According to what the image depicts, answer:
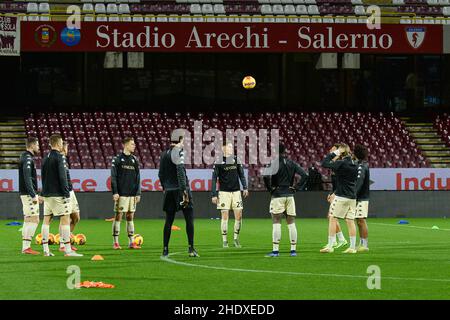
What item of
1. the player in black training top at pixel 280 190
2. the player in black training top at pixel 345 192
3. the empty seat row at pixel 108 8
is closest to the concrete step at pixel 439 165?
the empty seat row at pixel 108 8

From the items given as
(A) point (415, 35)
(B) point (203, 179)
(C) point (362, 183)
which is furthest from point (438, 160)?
(C) point (362, 183)

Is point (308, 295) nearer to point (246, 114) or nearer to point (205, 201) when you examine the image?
point (205, 201)

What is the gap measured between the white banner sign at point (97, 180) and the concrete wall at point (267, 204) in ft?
1.31

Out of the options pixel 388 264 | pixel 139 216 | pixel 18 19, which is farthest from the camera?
pixel 18 19

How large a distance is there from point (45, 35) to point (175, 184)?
80.2 feet

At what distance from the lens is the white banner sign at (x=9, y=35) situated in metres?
41.3

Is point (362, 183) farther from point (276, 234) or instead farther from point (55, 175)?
point (55, 175)

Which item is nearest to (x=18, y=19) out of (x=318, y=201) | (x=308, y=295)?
(x=318, y=201)

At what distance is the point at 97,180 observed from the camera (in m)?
38.1

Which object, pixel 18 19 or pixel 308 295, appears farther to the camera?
pixel 18 19

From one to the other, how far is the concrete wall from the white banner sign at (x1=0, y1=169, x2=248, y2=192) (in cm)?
40

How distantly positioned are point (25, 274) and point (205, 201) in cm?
2253

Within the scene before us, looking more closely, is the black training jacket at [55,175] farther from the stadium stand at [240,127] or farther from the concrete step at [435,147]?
the concrete step at [435,147]

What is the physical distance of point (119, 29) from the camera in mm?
42219
